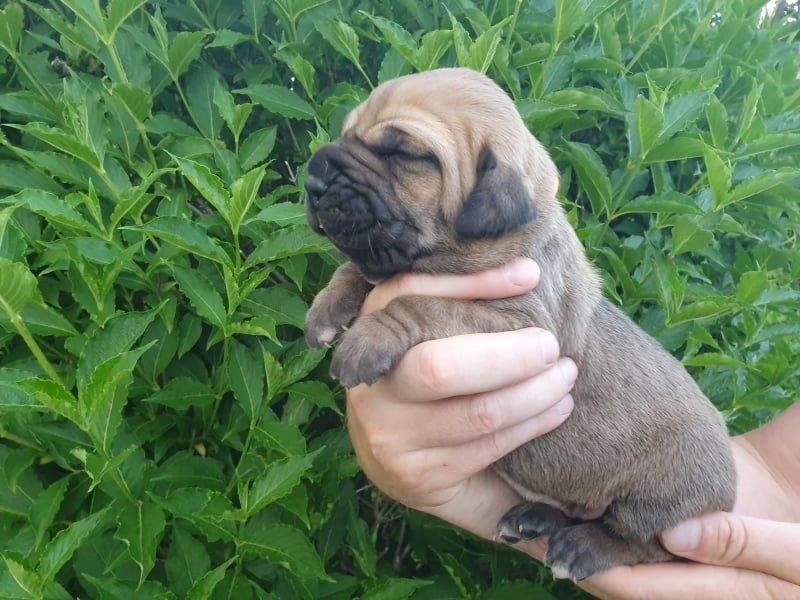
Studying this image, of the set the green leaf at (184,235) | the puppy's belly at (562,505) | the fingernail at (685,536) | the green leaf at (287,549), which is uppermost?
the green leaf at (184,235)

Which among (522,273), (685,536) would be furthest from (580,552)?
(522,273)

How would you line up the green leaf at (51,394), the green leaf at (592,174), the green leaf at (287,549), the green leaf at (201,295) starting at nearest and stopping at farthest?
the green leaf at (51,394), the green leaf at (287,549), the green leaf at (201,295), the green leaf at (592,174)

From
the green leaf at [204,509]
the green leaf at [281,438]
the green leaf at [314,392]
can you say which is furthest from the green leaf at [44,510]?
the green leaf at [314,392]

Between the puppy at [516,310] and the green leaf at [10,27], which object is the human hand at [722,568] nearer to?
the puppy at [516,310]

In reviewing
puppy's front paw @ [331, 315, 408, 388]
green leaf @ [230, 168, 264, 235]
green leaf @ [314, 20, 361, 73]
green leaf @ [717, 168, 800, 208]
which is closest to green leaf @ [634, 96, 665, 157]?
green leaf @ [717, 168, 800, 208]

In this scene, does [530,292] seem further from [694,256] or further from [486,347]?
[694,256]
